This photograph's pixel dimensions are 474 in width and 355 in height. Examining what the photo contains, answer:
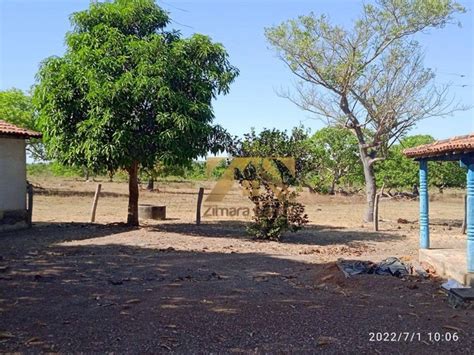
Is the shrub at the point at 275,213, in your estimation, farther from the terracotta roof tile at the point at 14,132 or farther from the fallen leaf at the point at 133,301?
the fallen leaf at the point at 133,301

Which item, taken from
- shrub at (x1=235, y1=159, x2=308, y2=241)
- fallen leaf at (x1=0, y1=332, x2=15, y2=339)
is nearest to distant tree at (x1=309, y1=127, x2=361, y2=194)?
shrub at (x1=235, y1=159, x2=308, y2=241)

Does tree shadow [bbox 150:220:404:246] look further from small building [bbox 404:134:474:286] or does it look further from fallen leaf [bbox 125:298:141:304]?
fallen leaf [bbox 125:298:141:304]

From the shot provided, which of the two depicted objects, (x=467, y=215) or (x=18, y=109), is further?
(x=18, y=109)

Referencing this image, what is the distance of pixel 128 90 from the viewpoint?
41.6ft

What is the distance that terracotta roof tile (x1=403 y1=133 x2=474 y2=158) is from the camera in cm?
727

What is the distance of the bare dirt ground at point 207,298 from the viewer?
4.84m

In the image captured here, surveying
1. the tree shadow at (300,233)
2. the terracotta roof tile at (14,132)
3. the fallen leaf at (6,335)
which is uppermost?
the terracotta roof tile at (14,132)

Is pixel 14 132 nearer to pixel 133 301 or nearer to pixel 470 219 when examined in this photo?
pixel 133 301

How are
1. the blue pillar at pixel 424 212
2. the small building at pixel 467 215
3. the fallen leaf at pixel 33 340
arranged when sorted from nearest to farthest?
the fallen leaf at pixel 33 340 < the small building at pixel 467 215 < the blue pillar at pixel 424 212

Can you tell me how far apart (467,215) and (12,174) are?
11.8 m

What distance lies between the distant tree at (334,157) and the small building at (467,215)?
23797 millimetres

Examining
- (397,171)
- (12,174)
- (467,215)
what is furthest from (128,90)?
(397,171)

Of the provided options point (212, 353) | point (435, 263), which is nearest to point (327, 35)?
point (435, 263)

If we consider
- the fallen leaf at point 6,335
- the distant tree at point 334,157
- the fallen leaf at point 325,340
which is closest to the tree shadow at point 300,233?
the fallen leaf at point 325,340
